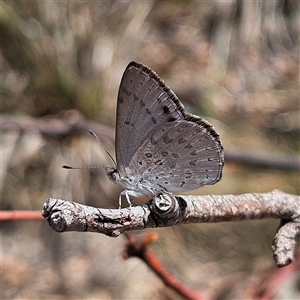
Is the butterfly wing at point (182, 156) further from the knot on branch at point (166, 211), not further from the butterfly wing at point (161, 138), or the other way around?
the knot on branch at point (166, 211)

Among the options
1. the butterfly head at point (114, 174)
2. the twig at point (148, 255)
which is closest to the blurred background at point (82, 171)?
the butterfly head at point (114, 174)

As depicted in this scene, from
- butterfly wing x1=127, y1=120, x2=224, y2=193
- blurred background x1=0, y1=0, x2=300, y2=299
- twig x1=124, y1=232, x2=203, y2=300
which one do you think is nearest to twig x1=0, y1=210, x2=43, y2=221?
twig x1=124, y1=232, x2=203, y2=300

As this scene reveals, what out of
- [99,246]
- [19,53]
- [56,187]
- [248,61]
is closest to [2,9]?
[19,53]

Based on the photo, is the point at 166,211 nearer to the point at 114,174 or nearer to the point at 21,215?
the point at 21,215

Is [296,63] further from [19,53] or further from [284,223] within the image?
[284,223]

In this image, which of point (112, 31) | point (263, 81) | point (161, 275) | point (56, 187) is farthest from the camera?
point (263, 81)

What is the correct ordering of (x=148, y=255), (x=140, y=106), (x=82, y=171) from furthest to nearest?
(x=82, y=171), (x=140, y=106), (x=148, y=255)

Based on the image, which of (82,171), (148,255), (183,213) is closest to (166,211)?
(183,213)
